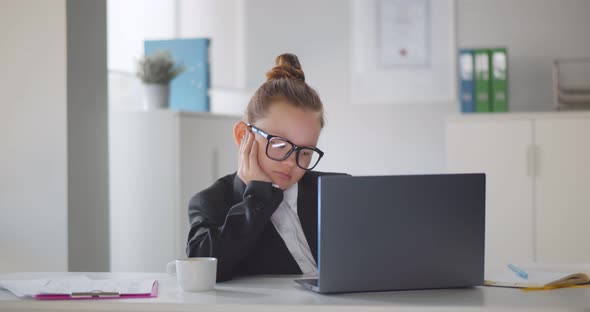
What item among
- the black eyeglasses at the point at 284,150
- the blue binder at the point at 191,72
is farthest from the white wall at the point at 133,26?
the black eyeglasses at the point at 284,150

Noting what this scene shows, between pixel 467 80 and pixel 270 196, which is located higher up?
pixel 467 80

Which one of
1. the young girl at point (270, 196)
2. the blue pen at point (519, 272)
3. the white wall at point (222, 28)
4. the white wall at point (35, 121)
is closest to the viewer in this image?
the blue pen at point (519, 272)

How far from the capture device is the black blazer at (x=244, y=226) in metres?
1.78

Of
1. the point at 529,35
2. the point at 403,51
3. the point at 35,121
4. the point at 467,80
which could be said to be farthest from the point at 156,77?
the point at 529,35

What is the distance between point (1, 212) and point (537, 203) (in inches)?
107

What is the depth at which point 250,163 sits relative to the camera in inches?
74.5

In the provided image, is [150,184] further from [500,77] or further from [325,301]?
[325,301]

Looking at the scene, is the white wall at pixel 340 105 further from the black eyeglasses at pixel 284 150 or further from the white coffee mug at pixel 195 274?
the white coffee mug at pixel 195 274

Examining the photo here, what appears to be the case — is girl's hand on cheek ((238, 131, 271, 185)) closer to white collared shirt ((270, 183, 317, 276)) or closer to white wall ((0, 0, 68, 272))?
white collared shirt ((270, 183, 317, 276))

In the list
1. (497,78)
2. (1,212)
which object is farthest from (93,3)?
(497,78)

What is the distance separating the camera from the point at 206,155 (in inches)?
142

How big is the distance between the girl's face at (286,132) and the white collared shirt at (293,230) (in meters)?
0.04

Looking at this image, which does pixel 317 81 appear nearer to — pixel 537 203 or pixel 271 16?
pixel 271 16

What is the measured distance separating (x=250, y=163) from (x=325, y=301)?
0.58 meters
